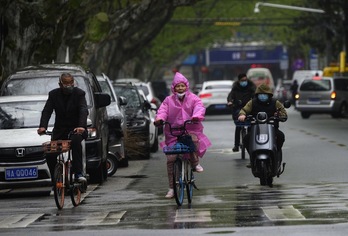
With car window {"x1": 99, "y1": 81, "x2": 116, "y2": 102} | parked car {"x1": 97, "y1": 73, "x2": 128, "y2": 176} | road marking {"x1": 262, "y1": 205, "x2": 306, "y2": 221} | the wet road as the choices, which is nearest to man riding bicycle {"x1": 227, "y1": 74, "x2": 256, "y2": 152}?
the wet road

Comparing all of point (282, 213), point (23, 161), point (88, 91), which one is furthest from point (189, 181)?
point (88, 91)

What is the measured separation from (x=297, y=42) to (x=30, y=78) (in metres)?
70.0

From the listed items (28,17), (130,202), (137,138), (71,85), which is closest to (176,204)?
(130,202)

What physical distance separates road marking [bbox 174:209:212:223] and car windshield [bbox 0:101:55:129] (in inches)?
179

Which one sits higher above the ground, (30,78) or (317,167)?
(30,78)

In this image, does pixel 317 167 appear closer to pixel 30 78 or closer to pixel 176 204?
pixel 30 78

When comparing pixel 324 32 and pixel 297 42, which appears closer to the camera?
pixel 324 32

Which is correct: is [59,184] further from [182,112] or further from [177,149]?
[182,112]

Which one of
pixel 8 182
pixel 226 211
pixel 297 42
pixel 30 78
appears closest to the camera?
pixel 226 211

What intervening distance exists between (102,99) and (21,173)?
2362mm

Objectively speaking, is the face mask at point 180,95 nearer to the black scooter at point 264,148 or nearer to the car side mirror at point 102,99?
the black scooter at point 264,148

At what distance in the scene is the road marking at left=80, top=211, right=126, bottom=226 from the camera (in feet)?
43.9

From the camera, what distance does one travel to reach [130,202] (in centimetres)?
1605

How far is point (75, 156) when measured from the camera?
619 inches
